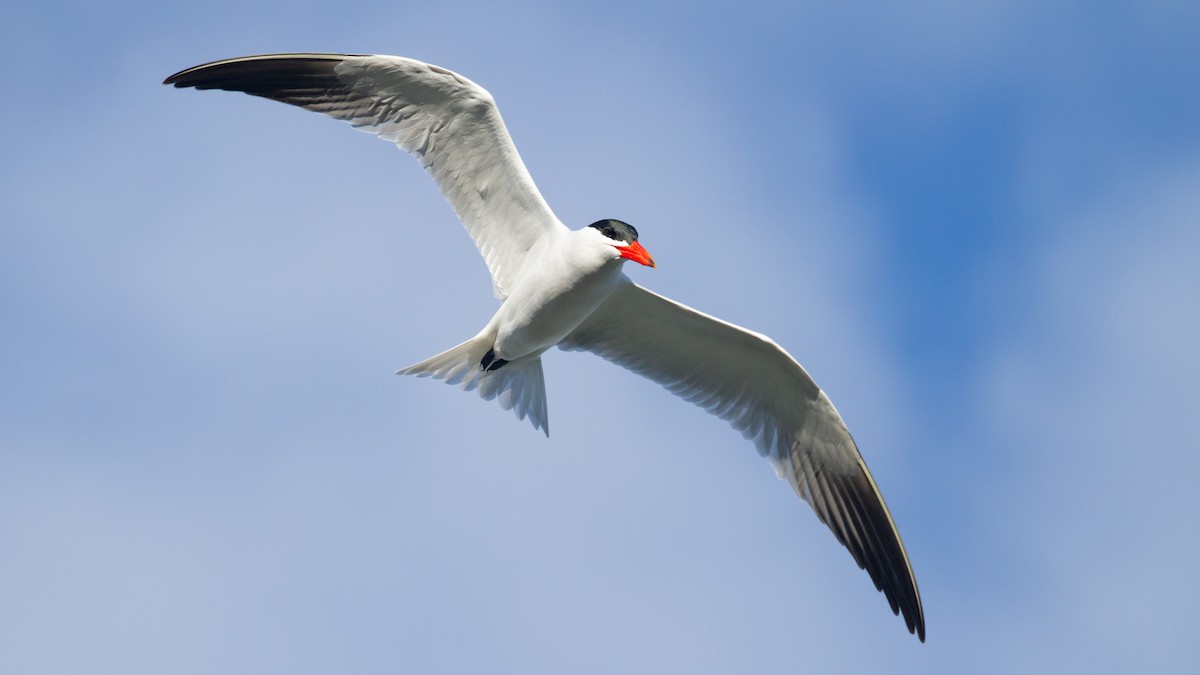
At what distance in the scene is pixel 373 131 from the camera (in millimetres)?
11836

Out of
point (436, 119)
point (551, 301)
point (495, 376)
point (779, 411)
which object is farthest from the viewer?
point (779, 411)

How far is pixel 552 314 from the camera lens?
1144 cm

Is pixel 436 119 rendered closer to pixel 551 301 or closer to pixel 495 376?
pixel 551 301

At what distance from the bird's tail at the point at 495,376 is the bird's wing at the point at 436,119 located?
2.21 feet

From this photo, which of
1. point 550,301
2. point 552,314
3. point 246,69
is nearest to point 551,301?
point 550,301

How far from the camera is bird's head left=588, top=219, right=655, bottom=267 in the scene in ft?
35.7

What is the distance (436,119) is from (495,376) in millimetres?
2339

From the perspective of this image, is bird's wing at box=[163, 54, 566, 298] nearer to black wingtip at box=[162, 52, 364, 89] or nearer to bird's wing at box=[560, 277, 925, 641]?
black wingtip at box=[162, 52, 364, 89]

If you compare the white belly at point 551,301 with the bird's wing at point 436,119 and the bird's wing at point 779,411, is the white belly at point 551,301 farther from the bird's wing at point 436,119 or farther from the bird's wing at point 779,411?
the bird's wing at point 779,411

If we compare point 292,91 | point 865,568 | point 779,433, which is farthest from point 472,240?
point 865,568

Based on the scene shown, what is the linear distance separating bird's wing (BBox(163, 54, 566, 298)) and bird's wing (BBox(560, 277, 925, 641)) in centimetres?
105

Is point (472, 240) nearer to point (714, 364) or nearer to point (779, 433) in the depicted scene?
point (714, 364)

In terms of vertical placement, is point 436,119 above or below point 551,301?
above

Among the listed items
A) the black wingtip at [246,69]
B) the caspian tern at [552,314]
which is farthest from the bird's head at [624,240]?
the black wingtip at [246,69]
